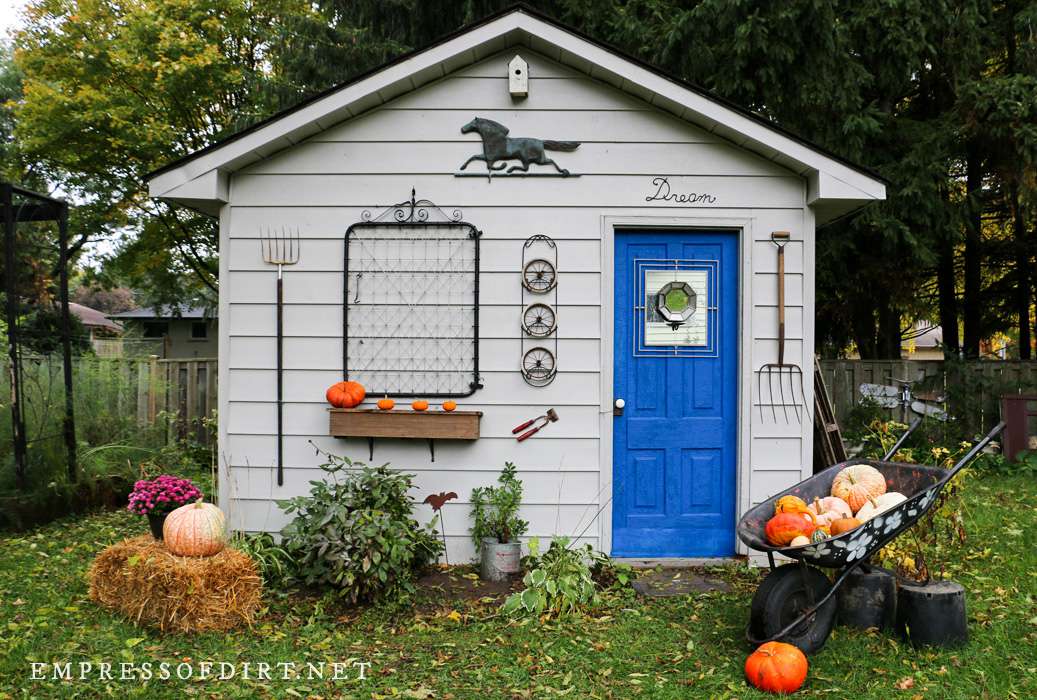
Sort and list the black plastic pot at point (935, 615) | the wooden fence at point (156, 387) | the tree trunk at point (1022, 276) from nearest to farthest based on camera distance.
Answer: the black plastic pot at point (935, 615) < the wooden fence at point (156, 387) < the tree trunk at point (1022, 276)

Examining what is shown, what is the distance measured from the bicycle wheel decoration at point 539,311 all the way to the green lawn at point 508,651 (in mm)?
1584

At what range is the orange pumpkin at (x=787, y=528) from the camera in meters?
3.42

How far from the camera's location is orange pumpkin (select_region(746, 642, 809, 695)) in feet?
10.8

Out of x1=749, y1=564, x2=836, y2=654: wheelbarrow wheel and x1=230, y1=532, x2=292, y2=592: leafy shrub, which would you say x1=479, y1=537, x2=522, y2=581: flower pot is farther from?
x1=749, y1=564, x2=836, y2=654: wheelbarrow wheel

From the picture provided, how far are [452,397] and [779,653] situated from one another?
2.59 m

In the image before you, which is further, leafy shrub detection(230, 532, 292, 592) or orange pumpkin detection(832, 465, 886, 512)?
leafy shrub detection(230, 532, 292, 592)

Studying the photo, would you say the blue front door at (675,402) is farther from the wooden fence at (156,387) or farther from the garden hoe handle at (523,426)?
the wooden fence at (156,387)

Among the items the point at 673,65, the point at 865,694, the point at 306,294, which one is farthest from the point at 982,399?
the point at 306,294

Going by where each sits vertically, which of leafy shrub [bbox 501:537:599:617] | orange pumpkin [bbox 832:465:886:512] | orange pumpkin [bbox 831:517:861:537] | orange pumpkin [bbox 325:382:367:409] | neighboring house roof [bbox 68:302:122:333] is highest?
neighboring house roof [bbox 68:302:122:333]

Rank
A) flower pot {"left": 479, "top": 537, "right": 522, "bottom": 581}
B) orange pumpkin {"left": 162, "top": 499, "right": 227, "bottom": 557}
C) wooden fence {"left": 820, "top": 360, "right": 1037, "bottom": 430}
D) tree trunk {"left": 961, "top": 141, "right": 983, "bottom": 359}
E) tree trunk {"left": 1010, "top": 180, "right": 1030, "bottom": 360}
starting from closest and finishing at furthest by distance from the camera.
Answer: orange pumpkin {"left": 162, "top": 499, "right": 227, "bottom": 557}, flower pot {"left": 479, "top": 537, "right": 522, "bottom": 581}, wooden fence {"left": 820, "top": 360, "right": 1037, "bottom": 430}, tree trunk {"left": 961, "top": 141, "right": 983, "bottom": 359}, tree trunk {"left": 1010, "top": 180, "right": 1030, "bottom": 360}

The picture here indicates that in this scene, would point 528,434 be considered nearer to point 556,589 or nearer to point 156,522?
point 556,589

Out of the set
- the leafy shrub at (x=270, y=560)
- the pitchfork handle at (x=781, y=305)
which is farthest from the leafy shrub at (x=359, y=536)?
the pitchfork handle at (x=781, y=305)

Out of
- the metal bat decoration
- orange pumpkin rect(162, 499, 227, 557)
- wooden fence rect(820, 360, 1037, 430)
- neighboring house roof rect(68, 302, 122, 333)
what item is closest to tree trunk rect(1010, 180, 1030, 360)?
wooden fence rect(820, 360, 1037, 430)

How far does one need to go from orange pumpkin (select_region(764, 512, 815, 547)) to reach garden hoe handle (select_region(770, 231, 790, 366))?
1680 millimetres
